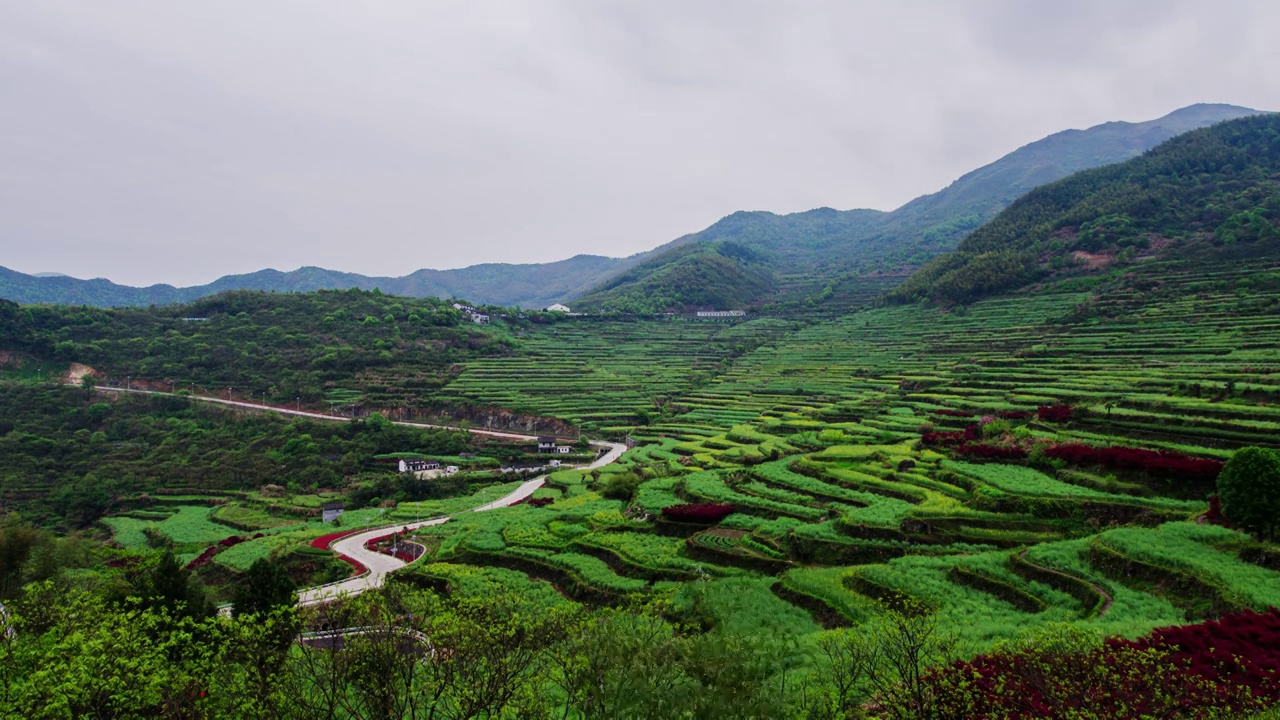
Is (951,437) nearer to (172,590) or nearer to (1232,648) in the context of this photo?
(1232,648)

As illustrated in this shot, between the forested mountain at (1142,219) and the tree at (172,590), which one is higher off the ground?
the forested mountain at (1142,219)

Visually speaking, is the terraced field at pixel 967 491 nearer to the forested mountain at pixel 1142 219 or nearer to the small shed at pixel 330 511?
the forested mountain at pixel 1142 219

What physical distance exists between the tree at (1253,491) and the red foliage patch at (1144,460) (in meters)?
7.12

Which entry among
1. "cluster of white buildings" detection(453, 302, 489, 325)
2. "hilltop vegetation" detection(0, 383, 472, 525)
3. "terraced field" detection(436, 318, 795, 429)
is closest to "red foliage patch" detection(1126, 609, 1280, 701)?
"terraced field" detection(436, 318, 795, 429)

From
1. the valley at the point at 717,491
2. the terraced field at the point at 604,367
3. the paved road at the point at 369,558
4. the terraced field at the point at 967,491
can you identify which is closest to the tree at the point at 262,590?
the valley at the point at 717,491

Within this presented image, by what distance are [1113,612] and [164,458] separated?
8730cm

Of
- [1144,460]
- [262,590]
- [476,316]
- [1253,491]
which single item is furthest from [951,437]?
[476,316]

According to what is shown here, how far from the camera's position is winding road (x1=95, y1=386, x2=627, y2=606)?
30844mm

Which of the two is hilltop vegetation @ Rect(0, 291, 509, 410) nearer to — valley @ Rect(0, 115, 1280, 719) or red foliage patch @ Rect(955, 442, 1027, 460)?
valley @ Rect(0, 115, 1280, 719)

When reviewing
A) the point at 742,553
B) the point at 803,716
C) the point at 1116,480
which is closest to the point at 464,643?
the point at 803,716

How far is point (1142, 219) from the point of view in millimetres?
99750

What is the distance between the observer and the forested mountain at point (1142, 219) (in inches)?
3376

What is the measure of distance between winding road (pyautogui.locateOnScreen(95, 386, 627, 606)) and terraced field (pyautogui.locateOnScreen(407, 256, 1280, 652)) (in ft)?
10.9

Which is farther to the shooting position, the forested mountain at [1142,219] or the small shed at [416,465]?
the forested mountain at [1142,219]
